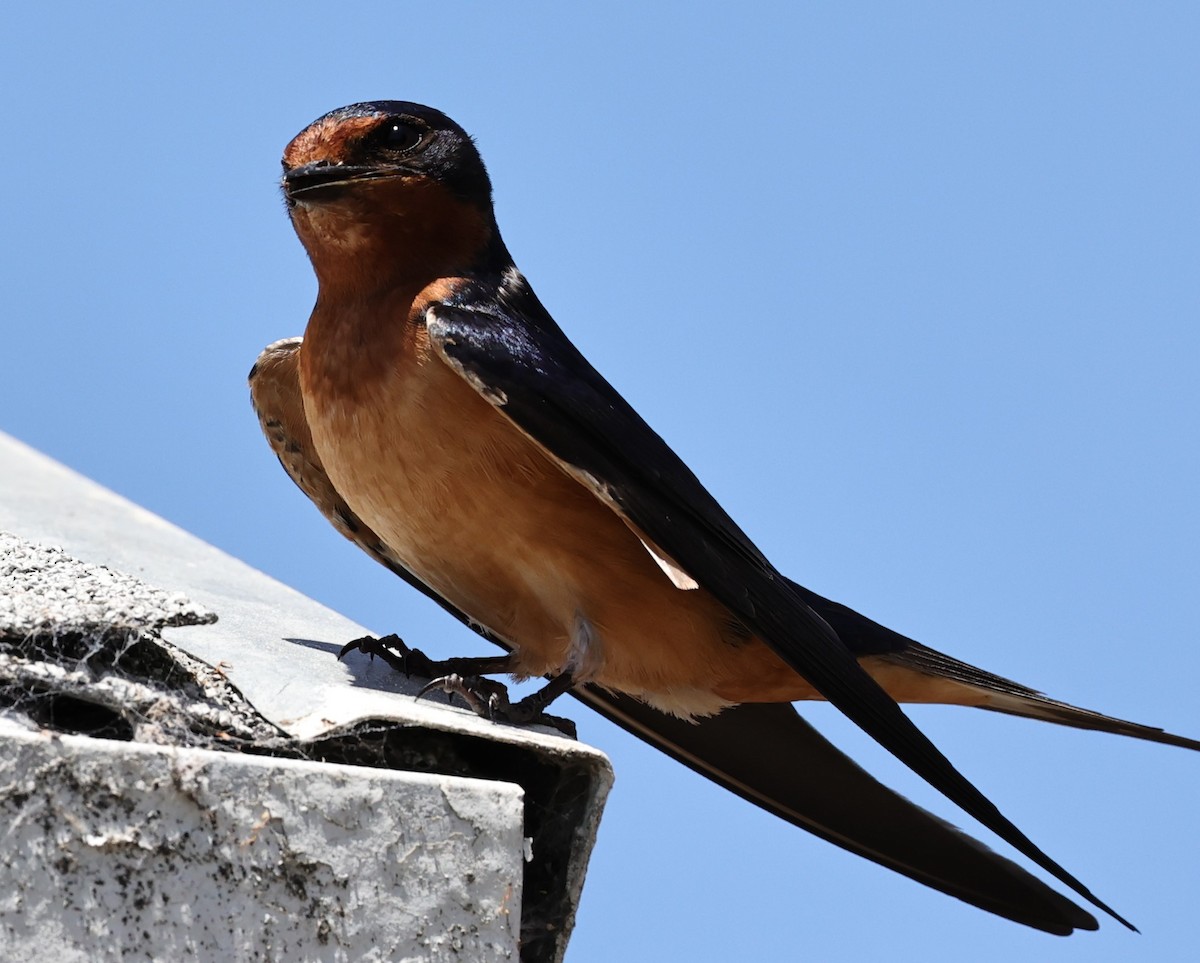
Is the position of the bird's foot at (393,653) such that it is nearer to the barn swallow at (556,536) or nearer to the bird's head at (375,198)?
the barn swallow at (556,536)

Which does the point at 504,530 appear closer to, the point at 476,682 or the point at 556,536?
the point at 556,536

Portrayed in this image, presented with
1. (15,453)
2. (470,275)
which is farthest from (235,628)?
(15,453)

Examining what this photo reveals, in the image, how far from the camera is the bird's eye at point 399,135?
3771mm

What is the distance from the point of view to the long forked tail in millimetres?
3793

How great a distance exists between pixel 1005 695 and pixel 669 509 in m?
1.05

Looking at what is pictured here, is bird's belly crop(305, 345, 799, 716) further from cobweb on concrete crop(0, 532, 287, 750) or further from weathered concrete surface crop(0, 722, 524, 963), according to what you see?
weathered concrete surface crop(0, 722, 524, 963)

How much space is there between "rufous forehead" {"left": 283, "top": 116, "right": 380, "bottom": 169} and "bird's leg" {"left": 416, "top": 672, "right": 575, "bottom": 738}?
131 centimetres

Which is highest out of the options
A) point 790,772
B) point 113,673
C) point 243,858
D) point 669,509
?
point 669,509

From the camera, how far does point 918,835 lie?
3650mm

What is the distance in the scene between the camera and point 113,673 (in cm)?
230

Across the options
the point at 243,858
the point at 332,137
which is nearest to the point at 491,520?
the point at 332,137

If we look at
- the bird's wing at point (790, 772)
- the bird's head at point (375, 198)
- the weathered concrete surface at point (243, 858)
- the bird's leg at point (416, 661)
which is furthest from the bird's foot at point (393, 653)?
the weathered concrete surface at point (243, 858)

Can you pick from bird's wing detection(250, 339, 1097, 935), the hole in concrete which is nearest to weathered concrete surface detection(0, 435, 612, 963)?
the hole in concrete

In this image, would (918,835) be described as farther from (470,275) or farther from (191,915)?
(191,915)
